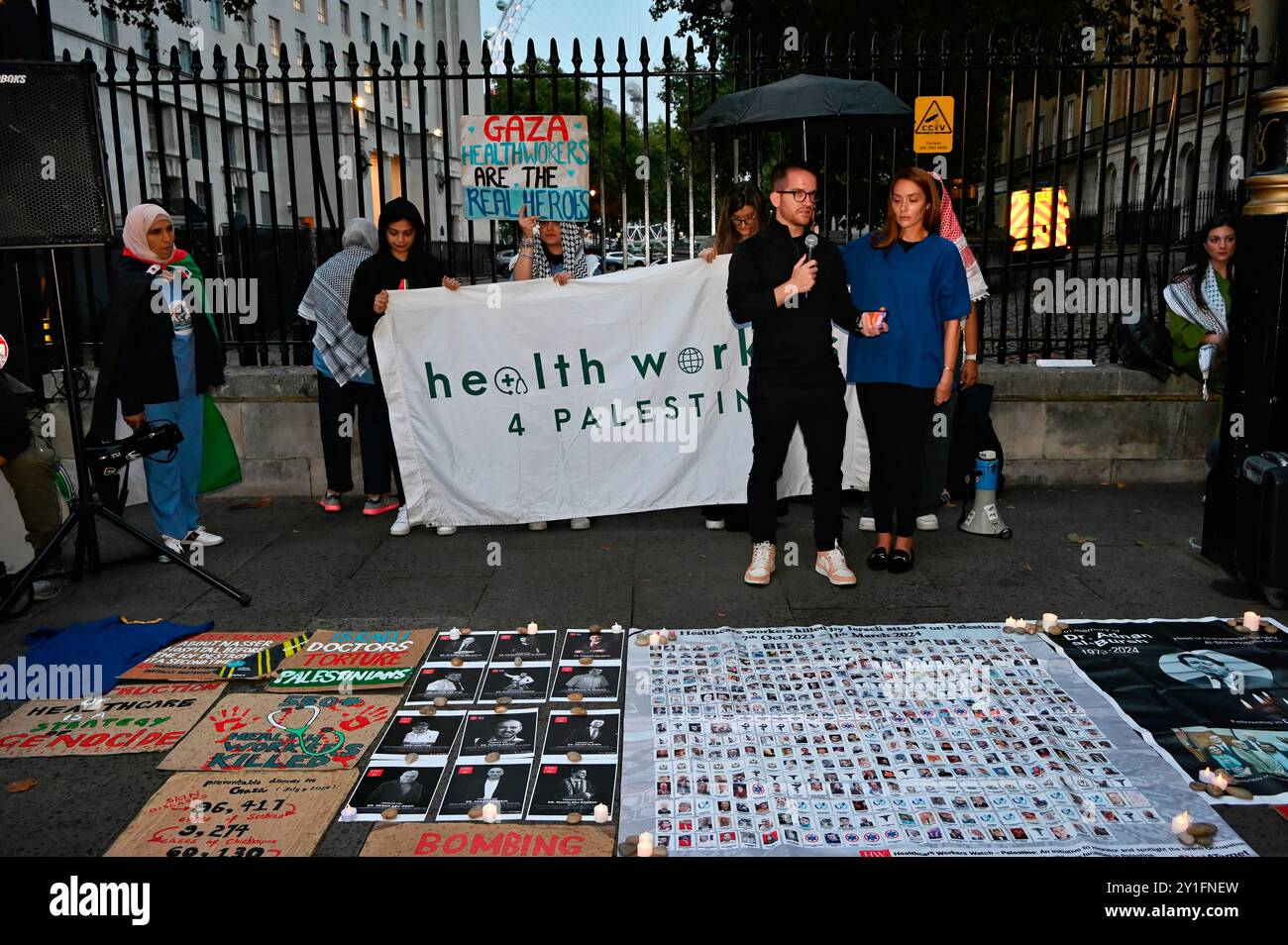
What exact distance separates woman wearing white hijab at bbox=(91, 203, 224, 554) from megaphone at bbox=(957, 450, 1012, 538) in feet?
15.5

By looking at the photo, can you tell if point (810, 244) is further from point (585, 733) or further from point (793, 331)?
point (585, 733)

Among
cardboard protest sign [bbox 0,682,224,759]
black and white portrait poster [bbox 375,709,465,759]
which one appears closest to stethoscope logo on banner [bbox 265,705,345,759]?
black and white portrait poster [bbox 375,709,465,759]

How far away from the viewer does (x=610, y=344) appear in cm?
654

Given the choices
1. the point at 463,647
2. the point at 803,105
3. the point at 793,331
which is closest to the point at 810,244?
the point at 793,331

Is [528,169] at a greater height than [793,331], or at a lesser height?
greater

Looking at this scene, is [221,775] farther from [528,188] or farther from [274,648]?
[528,188]

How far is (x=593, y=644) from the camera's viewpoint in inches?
180

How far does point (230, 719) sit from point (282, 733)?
274mm

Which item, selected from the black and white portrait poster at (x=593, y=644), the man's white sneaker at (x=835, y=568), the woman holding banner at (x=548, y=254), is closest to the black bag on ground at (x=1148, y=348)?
the man's white sneaker at (x=835, y=568)

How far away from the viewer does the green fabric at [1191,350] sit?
6.69m

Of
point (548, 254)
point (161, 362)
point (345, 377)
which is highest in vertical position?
point (548, 254)

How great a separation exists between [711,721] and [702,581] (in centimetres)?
178

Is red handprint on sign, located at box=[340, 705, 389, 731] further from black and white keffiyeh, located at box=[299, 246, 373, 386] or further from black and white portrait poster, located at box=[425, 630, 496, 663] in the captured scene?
black and white keffiyeh, located at box=[299, 246, 373, 386]

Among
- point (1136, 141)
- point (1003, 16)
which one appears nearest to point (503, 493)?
point (1003, 16)
